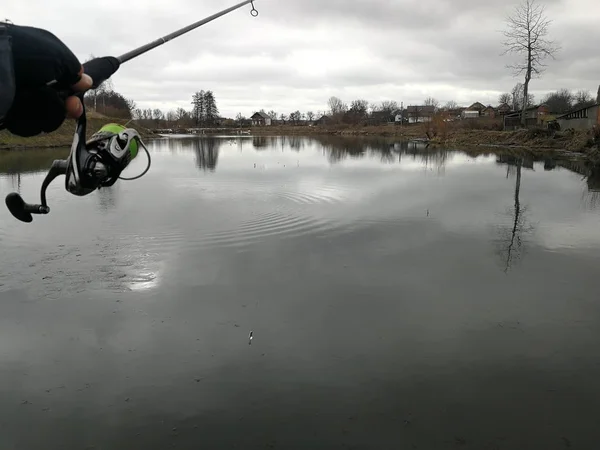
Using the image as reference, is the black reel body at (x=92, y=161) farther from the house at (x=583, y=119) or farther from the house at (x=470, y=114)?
the house at (x=470, y=114)

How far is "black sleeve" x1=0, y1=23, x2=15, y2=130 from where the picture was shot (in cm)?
190

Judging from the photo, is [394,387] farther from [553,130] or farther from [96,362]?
[553,130]

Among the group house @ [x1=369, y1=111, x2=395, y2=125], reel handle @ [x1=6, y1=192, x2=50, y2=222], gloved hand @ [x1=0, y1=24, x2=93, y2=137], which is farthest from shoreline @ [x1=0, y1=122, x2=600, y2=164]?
house @ [x1=369, y1=111, x2=395, y2=125]

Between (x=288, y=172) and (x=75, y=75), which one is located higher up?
(x=75, y=75)

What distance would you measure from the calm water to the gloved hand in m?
2.91

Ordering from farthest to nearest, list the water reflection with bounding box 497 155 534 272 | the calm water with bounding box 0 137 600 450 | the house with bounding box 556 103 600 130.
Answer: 1. the house with bounding box 556 103 600 130
2. the water reflection with bounding box 497 155 534 272
3. the calm water with bounding box 0 137 600 450

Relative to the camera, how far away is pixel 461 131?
5681 centimetres

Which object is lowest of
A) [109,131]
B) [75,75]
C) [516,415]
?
[516,415]

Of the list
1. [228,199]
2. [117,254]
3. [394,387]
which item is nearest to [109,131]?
[394,387]

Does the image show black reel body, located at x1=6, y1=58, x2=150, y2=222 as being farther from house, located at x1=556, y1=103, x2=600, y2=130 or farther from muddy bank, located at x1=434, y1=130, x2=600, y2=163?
house, located at x1=556, y1=103, x2=600, y2=130

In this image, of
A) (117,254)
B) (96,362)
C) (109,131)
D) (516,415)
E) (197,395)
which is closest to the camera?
(109,131)

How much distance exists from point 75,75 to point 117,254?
734 centimetres

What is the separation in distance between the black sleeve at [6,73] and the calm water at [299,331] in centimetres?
321

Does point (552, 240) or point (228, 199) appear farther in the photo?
point (228, 199)
